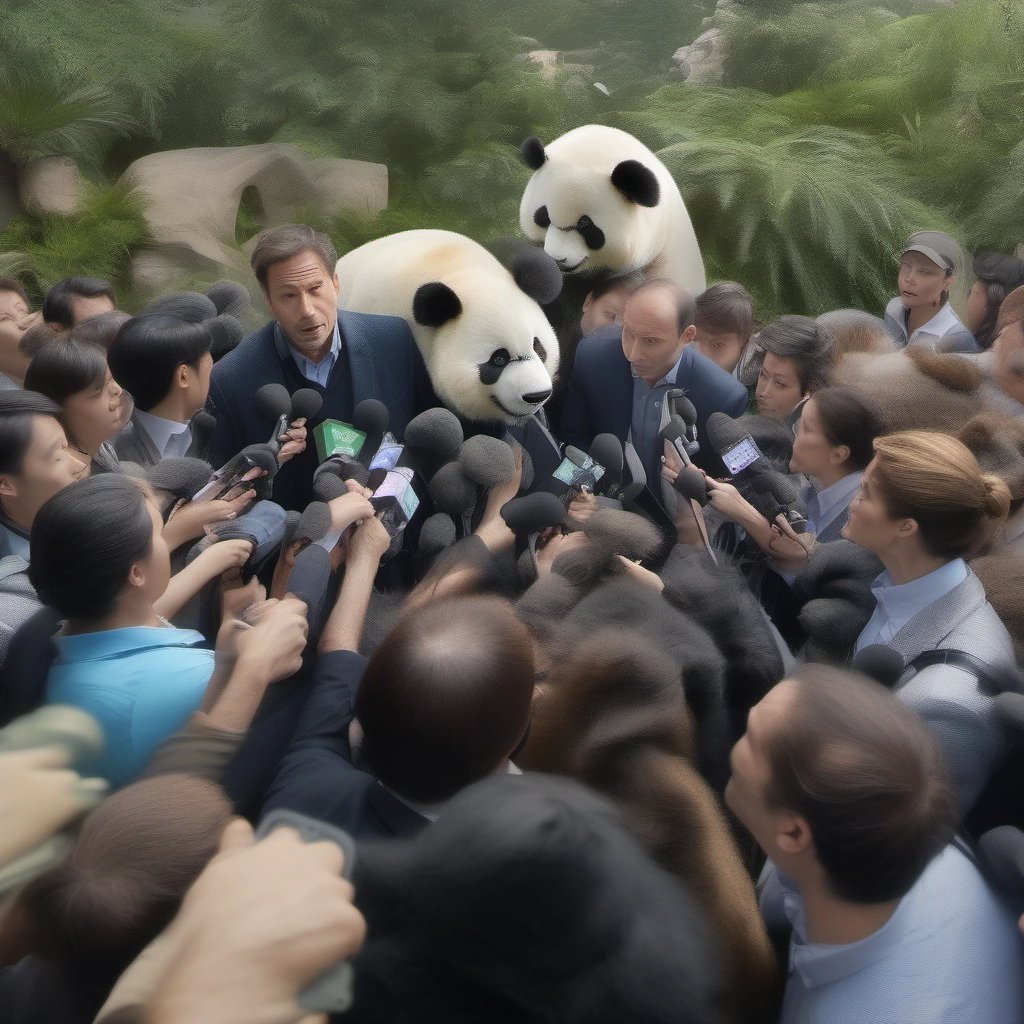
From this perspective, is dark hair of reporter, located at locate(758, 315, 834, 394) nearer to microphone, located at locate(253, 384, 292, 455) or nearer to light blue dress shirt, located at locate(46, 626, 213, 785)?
microphone, located at locate(253, 384, 292, 455)

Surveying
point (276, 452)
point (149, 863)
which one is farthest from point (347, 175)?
point (149, 863)

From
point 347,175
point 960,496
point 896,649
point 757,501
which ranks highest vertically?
point 960,496

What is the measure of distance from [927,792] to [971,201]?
5684 mm

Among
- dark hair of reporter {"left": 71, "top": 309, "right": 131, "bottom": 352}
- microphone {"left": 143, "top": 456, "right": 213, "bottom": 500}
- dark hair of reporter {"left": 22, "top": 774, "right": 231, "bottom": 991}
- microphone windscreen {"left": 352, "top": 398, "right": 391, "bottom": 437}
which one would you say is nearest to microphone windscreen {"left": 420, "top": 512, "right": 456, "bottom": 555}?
microphone windscreen {"left": 352, "top": 398, "right": 391, "bottom": 437}

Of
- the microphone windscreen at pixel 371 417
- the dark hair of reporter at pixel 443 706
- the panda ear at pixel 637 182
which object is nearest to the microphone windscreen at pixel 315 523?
the microphone windscreen at pixel 371 417

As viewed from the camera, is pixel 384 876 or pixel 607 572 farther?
pixel 607 572

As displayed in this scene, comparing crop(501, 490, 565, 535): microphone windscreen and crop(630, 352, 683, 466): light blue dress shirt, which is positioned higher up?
crop(501, 490, 565, 535): microphone windscreen

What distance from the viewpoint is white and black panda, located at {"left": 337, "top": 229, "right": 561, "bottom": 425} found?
2.72m

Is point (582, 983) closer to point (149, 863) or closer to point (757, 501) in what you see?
point (149, 863)

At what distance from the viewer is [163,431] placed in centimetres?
247

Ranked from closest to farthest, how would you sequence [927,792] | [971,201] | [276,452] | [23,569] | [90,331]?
[927,792], [23,569], [276,452], [90,331], [971,201]

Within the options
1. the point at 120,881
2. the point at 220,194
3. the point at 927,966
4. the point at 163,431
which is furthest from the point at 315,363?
the point at 220,194

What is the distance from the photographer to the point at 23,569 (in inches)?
73.0

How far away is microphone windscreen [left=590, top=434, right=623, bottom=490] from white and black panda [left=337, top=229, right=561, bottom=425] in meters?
0.23
